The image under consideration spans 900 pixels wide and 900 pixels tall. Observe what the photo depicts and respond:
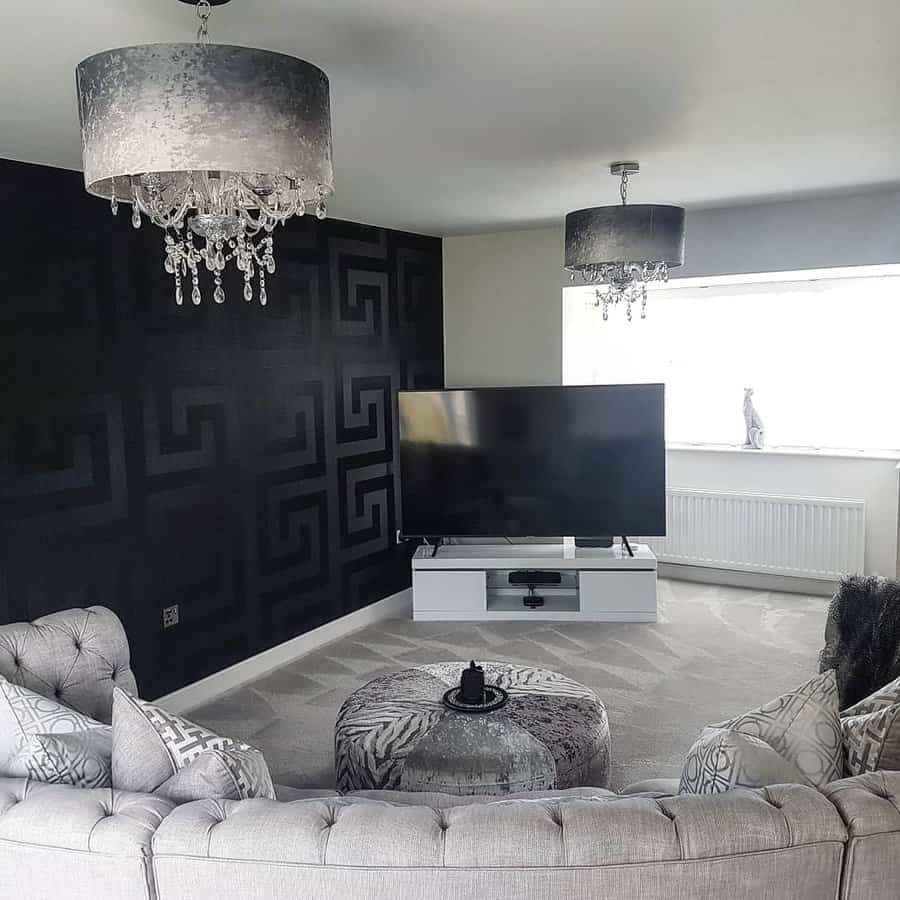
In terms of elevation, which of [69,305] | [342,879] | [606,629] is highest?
[69,305]

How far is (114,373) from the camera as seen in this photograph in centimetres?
372

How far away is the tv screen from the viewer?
17.0ft

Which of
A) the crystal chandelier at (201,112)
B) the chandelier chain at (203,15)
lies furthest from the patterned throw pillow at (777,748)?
the chandelier chain at (203,15)

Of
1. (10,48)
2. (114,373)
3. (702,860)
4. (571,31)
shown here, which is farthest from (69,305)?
(702,860)

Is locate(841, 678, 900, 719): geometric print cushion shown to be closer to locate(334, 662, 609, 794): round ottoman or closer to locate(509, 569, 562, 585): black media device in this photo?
locate(334, 662, 609, 794): round ottoman

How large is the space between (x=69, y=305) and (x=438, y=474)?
2.43 metres

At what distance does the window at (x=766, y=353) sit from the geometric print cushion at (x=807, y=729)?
3.82 metres

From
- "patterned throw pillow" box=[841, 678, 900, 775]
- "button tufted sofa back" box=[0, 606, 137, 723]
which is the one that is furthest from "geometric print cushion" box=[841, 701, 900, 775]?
"button tufted sofa back" box=[0, 606, 137, 723]

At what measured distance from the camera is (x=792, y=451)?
572 cm

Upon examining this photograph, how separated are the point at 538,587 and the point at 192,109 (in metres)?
4.25

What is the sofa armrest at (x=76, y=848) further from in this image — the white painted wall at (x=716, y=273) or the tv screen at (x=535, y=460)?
the white painted wall at (x=716, y=273)

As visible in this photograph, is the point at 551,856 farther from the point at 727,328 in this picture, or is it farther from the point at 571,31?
the point at 727,328

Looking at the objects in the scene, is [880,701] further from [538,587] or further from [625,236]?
[538,587]

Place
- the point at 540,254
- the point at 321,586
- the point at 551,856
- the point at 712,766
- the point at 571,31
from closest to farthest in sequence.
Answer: the point at 551,856
the point at 712,766
the point at 571,31
the point at 321,586
the point at 540,254
